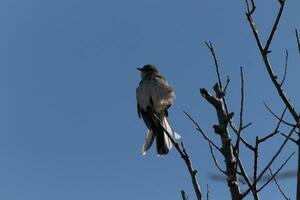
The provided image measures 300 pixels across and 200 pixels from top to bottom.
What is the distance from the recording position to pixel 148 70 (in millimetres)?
11227

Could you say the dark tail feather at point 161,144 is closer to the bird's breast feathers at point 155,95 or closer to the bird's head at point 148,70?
the bird's breast feathers at point 155,95

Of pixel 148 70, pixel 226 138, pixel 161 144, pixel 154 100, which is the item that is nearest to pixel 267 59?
pixel 226 138

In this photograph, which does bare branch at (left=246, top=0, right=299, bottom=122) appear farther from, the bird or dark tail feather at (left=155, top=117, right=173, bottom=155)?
the bird

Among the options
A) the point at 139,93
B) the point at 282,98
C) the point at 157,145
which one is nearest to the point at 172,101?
the point at 139,93

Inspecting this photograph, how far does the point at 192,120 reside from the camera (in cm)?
416

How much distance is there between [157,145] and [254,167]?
542 centimetres

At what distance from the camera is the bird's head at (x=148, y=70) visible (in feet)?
36.2

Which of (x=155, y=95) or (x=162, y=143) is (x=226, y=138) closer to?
(x=162, y=143)

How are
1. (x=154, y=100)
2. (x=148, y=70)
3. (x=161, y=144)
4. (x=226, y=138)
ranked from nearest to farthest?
1. (x=226, y=138)
2. (x=161, y=144)
3. (x=154, y=100)
4. (x=148, y=70)

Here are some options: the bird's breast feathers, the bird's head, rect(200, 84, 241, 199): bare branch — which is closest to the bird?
the bird's breast feathers

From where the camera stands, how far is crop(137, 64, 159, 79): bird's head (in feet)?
36.2

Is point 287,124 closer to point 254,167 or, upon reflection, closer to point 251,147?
point 251,147

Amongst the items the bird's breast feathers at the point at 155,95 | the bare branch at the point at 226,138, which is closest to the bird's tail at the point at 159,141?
the bird's breast feathers at the point at 155,95

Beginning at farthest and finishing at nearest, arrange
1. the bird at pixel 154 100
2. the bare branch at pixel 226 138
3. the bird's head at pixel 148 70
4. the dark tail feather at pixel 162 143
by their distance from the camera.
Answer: the bird's head at pixel 148 70 < the bird at pixel 154 100 < the dark tail feather at pixel 162 143 < the bare branch at pixel 226 138
